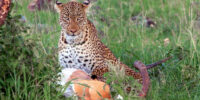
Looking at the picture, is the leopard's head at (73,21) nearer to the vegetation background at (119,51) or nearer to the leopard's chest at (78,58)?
the leopard's chest at (78,58)

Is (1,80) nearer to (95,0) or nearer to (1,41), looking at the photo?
(1,41)

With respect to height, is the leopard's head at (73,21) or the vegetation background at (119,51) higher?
the leopard's head at (73,21)

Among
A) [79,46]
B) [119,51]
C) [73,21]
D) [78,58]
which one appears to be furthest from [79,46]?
[119,51]

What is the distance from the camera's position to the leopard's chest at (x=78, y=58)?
252 inches

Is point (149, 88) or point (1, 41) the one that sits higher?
point (1, 41)

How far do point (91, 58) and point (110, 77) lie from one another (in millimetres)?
1189

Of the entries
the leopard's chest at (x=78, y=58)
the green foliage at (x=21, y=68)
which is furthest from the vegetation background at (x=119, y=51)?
the leopard's chest at (x=78, y=58)

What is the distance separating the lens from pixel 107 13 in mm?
10469

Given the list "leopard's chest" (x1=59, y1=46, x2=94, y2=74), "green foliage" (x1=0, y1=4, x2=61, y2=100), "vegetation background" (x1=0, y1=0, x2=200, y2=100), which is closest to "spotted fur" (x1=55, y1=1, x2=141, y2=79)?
"leopard's chest" (x1=59, y1=46, x2=94, y2=74)

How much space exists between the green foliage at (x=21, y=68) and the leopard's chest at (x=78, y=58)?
1.31 metres

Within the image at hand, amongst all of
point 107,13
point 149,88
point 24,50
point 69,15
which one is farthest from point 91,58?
point 107,13

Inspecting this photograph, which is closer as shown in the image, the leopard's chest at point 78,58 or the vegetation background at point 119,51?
the vegetation background at point 119,51

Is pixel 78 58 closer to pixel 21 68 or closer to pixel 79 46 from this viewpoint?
pixel 79 46

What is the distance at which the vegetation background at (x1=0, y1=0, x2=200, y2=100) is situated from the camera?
4.89 metres
